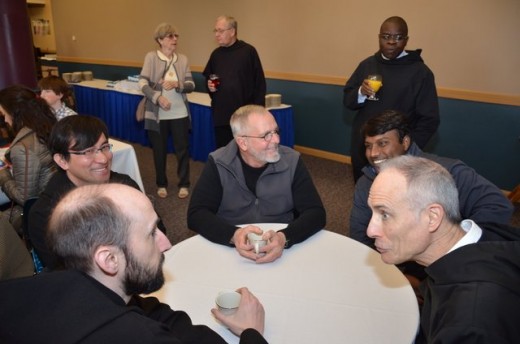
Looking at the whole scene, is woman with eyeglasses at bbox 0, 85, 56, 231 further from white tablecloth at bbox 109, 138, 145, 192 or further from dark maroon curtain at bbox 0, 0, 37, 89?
dark maroon curtain at bbox 0, 0, 37, 89

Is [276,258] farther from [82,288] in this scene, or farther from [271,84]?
[271,84]

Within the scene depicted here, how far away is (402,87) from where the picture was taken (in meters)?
2.94

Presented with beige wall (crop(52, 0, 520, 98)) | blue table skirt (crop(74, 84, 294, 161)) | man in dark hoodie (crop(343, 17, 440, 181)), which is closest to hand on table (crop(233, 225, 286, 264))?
man in dark hoodie (crop(343, 17, 440, 181))

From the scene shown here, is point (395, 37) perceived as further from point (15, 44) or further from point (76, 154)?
point (15, 44)

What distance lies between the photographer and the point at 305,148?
5.79 m

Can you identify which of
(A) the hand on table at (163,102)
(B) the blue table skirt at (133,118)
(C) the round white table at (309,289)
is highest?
(A) the hand on table at (163,102)

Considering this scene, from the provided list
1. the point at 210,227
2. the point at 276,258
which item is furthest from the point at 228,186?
the point at 276,258

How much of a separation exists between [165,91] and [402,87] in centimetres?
222

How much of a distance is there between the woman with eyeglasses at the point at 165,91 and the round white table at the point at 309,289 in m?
2.34

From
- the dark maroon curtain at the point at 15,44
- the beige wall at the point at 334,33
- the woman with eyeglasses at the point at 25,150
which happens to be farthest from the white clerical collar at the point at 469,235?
the dark maroon curtain at the point at 15,44

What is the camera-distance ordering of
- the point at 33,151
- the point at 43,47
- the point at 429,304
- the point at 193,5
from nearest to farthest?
the point at 429,304, the point at 33,151, the point at 193,5, the point at 43,47

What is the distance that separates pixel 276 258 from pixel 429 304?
2.08 feet

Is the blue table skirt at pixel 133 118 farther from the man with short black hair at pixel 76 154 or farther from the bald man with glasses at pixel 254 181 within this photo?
the man with short black hair at pixel 76 154

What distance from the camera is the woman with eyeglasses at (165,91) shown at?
3904mm
